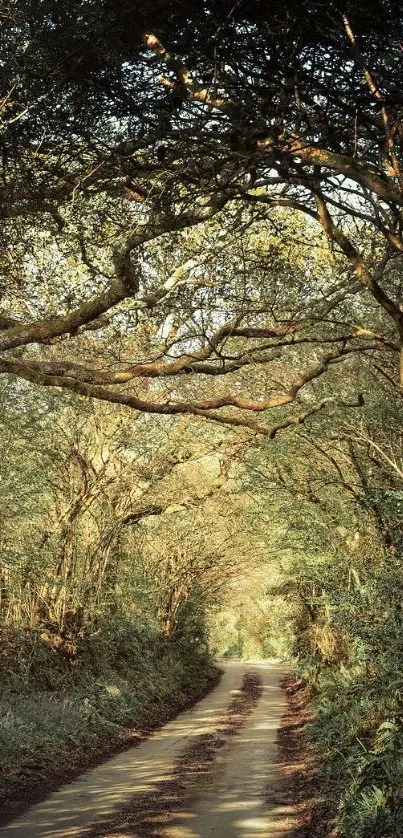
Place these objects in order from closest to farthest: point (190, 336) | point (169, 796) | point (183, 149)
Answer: point (183, 149)
point (190, 336)
point (169, 796)

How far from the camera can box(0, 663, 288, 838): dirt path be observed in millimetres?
7547

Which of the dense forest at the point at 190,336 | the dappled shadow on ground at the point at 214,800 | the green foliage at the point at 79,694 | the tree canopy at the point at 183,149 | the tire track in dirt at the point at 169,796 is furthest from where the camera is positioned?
the green foliage at the point at 79,694

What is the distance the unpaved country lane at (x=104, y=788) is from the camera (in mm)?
7561

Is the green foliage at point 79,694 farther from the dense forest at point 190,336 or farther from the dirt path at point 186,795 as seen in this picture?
the dirt path at point 186,795

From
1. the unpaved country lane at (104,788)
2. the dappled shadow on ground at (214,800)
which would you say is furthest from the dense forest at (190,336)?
the dappled shadow on ground at (214,800)

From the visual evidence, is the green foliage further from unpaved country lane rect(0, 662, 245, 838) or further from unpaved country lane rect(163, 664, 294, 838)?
unpaved country lane rect(163, 664, 294, 838)

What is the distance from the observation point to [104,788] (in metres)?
9.61

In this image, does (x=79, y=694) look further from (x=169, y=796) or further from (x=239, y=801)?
(x=239, y=801)

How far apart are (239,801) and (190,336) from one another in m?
5.40

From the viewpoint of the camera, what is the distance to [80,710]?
44.4 feet

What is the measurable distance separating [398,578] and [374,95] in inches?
246

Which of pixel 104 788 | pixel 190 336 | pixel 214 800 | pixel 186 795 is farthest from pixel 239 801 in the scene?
pixel 190 336

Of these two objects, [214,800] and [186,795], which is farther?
[186,795]

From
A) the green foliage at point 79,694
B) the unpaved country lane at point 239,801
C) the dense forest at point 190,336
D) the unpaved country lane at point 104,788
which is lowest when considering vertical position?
the unpaved country lane at point 239,801
